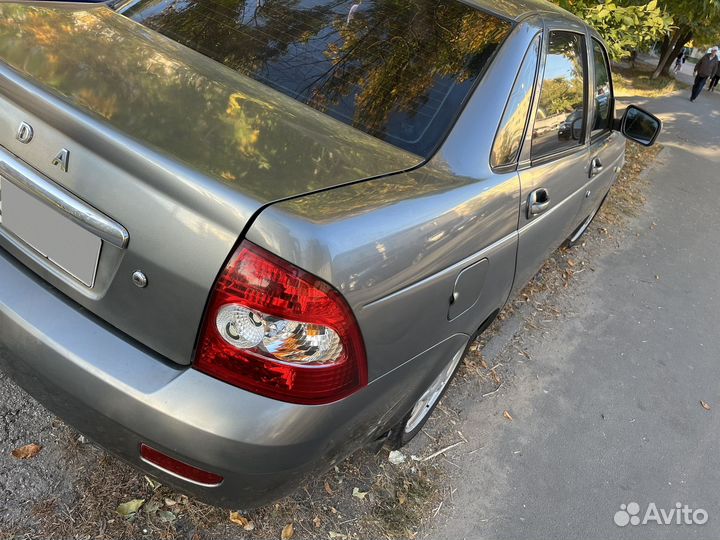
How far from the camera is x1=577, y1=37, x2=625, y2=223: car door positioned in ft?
10.6

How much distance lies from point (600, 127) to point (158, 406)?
2929 mm

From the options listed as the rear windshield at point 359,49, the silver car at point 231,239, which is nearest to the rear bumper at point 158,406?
the silver car at point 231,239

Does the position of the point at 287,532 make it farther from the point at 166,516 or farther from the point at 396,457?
the point at 396,457

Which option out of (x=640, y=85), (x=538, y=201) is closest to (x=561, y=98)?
(x=538, y=201)

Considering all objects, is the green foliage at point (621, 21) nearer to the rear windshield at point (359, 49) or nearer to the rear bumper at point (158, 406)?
the rear windshield at point (359, 49)

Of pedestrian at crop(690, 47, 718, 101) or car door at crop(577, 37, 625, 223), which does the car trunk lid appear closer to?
car door at crop(577, 37, 625, 223)

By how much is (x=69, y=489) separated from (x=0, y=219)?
3.29 ft

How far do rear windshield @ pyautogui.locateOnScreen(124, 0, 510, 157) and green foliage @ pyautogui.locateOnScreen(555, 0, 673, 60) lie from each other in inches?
151

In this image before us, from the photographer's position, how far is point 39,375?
1586 millimetres

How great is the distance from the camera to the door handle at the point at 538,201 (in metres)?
2.36

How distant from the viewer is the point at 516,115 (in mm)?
2229

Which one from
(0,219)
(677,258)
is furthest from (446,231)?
(677,258)

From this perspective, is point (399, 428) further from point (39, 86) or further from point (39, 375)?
point (39, 86)

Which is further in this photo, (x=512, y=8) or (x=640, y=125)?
(x=640, y=125)
